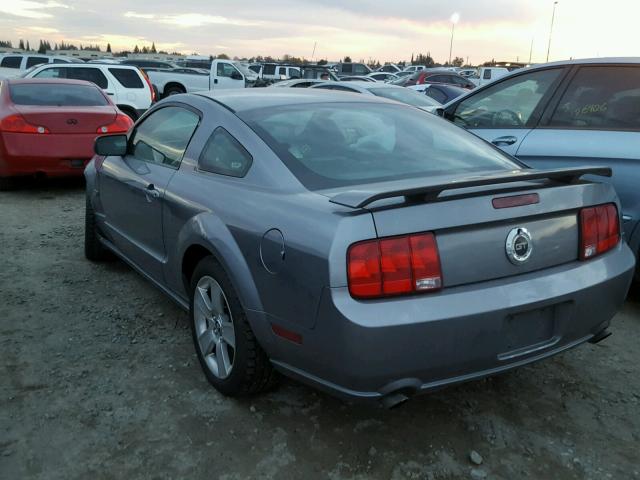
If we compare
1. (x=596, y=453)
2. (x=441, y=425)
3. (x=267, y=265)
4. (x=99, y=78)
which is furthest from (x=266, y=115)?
(x=99, y=78)

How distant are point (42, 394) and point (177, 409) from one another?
0.70 meters

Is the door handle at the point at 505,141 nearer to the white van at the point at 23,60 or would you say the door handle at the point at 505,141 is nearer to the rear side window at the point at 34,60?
the white van at the point at 23,60

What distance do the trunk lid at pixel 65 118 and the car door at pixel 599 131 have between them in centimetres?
523

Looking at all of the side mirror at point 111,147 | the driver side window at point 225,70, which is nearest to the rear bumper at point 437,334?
the side mirror at point 111,147

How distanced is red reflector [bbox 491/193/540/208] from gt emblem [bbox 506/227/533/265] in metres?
0.10

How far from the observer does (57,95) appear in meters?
8.00

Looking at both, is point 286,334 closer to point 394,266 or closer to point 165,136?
point 394,266

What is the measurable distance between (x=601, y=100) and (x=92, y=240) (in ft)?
12.9

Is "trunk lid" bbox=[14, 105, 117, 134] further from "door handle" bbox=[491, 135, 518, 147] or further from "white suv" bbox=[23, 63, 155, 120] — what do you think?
"white suv" bbox=[23, 63, 155, 120]

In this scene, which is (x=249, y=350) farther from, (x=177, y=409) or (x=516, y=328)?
(x=516, y=328)

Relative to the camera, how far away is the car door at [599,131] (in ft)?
12.7

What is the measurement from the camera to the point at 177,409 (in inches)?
113

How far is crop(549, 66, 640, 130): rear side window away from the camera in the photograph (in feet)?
13.3

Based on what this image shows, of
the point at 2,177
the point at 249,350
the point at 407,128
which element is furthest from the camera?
the point at 2,177
